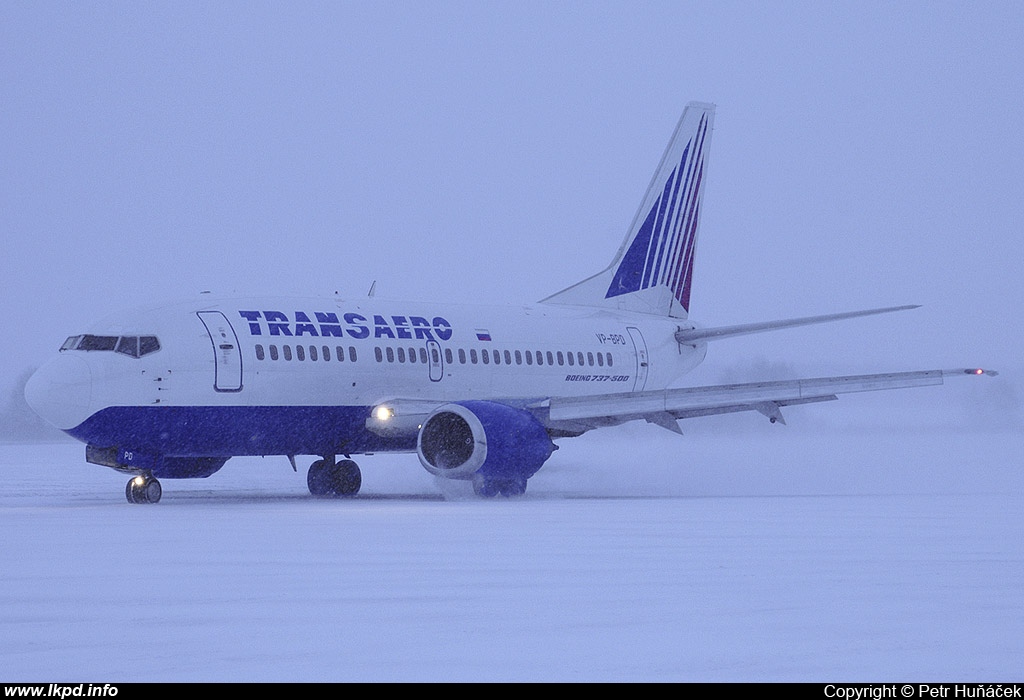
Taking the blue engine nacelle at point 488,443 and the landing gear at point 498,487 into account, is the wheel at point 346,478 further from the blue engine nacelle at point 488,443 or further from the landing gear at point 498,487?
the landing gear at point 498,487

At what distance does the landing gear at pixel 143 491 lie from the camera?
23594mm

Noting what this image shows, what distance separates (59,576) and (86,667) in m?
4.40

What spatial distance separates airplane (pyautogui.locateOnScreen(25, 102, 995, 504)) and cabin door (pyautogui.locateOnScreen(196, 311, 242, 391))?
0.03 metres

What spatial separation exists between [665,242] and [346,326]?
1112cm

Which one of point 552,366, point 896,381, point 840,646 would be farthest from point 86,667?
point 552,366

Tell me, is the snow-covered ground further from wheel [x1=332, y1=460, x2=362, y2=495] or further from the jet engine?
wheel [x1=332, y1=460, x2=362, y2=495]

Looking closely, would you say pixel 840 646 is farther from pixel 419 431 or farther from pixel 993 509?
pixel 419 431

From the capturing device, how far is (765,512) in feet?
65.9

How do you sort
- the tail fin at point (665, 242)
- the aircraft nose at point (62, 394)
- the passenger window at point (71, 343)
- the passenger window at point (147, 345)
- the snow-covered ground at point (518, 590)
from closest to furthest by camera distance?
the snow-covered ground at point (518, 590) → the aircraft nose at point (62, 394) → the passenger window at point (147, 345) → the passenger window at point (71, 343) → the tail fin at point (665, 242)

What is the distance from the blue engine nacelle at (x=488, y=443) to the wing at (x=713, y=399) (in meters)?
0.77

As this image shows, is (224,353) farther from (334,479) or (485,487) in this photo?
(485,487)

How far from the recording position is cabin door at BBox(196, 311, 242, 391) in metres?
24.3
